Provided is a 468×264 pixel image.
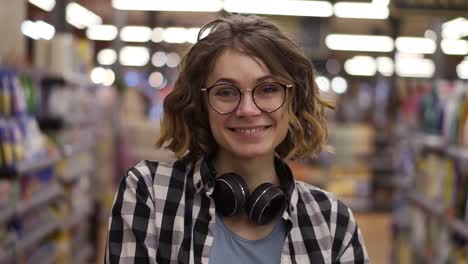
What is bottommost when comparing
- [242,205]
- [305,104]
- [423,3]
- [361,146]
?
[361,146]

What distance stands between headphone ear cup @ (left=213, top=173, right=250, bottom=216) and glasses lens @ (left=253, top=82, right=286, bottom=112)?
Result: 208mm

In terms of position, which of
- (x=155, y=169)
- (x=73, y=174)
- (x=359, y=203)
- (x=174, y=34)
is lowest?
(x=359, y=203)

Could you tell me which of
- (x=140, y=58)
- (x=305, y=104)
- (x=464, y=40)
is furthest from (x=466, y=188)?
(x=140, y=58)

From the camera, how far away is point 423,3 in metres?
4.40

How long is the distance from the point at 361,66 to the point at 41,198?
19197mm

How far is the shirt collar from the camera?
1.78 meters

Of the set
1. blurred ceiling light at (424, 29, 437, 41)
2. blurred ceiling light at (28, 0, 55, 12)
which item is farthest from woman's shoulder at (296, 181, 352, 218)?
blurred ceiling light at (28, 0, 55, 12)

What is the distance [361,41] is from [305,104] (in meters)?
16.5

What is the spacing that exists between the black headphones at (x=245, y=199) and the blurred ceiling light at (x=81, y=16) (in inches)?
482

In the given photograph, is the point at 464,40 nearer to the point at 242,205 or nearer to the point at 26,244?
the point at 26,244

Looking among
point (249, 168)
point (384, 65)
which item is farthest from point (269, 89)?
point (384, 65)

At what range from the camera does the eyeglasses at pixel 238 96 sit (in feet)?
5.76

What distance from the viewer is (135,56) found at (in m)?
24.0

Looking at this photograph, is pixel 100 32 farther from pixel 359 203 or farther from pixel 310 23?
pixel 359 203
